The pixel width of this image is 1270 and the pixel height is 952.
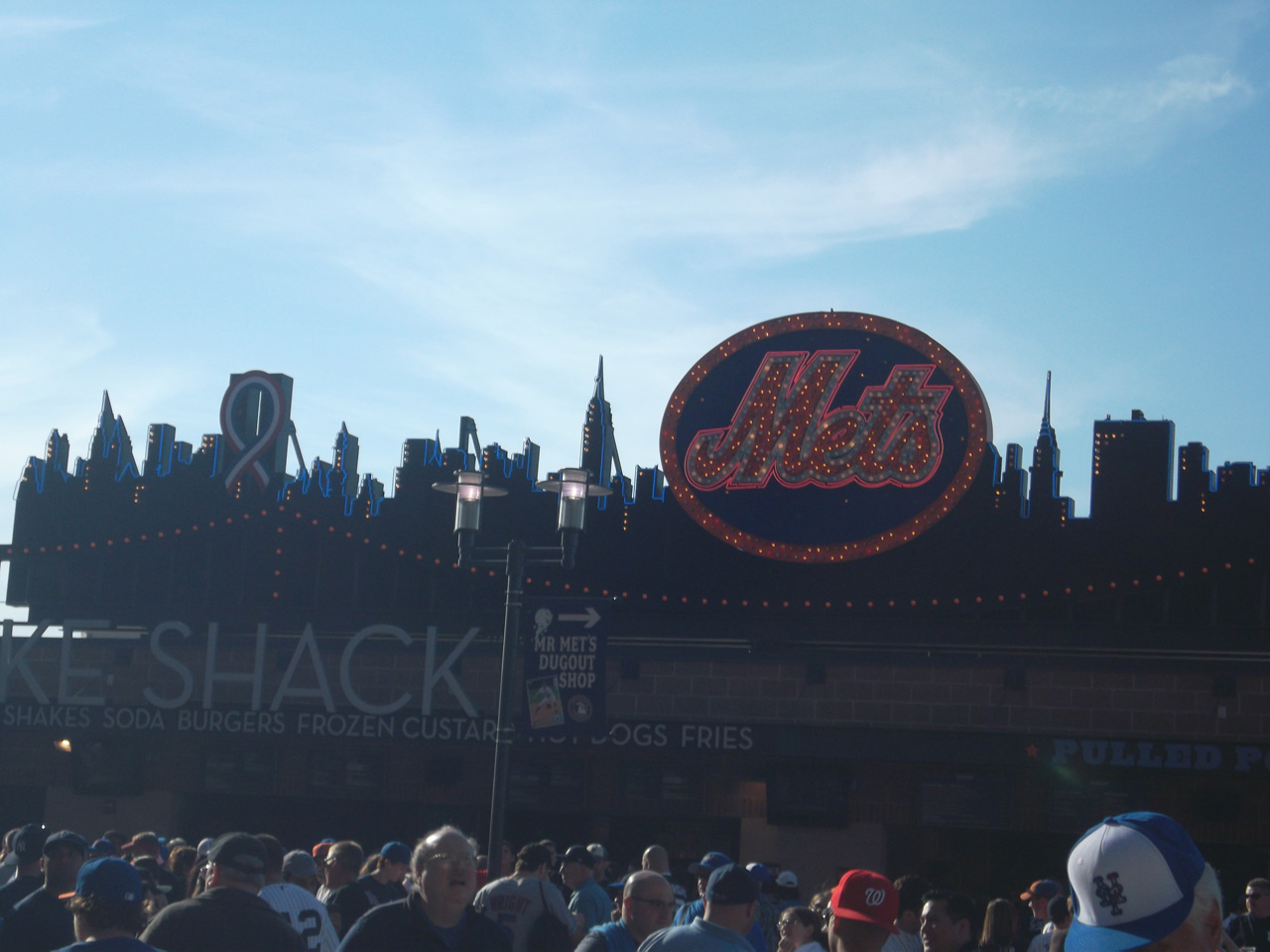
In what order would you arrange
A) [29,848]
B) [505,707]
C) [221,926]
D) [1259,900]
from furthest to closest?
[505,707]
[1259,900]
[29,848]
[221,926]

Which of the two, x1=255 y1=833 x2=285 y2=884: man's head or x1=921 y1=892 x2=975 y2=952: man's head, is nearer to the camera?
x1=921 y1=892 x2=975 y2=952: man's head

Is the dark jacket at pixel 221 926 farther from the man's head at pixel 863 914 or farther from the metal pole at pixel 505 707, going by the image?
the metal pole at pixel 505 707

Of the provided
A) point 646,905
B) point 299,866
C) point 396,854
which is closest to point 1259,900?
point 396,854


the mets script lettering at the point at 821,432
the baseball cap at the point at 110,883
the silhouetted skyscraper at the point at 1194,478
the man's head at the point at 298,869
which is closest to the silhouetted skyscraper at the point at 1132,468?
the silhouetted skyscraper at the point at 1194,478

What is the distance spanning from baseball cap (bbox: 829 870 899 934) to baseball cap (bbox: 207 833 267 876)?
2.89 m

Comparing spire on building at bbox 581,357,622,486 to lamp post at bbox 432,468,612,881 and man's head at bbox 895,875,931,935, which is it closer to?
lamp post at bbox 432,468,612,881

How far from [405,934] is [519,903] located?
9.28 feet

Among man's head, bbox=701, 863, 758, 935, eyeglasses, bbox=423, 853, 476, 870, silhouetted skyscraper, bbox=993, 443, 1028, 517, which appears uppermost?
silhouetted skyscraper, bbox=993, 443, 1028, 517

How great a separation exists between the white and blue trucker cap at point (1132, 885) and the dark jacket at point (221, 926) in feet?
14.9

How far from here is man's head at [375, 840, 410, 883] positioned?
36.0ft

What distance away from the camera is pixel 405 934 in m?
6.27

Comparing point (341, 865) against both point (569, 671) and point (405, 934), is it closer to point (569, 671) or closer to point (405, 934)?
point (405, 934)

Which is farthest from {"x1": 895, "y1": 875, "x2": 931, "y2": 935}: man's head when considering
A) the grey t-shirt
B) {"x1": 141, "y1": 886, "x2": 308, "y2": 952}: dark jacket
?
{"x1": 141, "y1": 886, "x2": 308, "y2": 952}: dark jacket

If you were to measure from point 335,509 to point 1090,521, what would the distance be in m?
12.1
